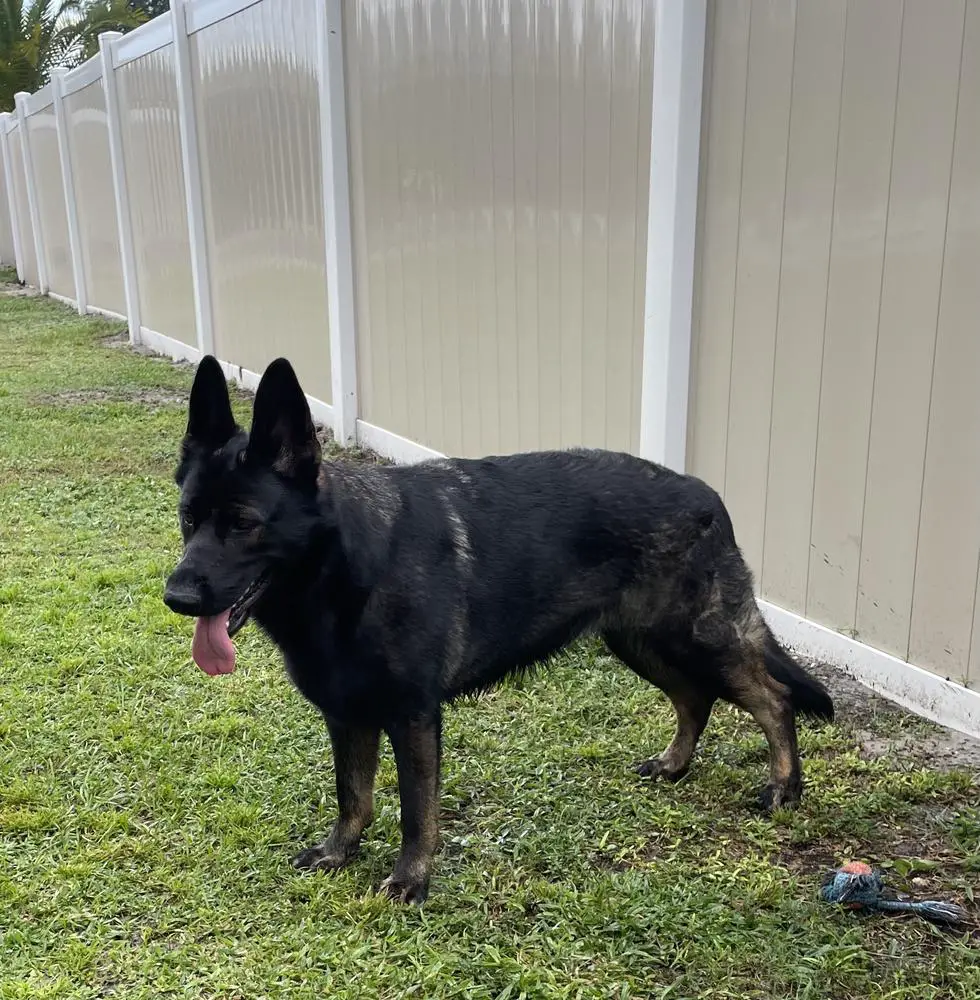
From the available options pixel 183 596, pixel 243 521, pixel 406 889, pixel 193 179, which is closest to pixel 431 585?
pixel 243 521

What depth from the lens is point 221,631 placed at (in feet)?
8.39

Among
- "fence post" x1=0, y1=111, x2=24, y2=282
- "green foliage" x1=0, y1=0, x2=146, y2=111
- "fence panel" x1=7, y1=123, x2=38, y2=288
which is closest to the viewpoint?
"fence panel" x1=7, y1=123, x2=38, y2=288

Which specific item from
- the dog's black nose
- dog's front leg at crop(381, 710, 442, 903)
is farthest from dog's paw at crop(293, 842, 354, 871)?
the dog's black nose

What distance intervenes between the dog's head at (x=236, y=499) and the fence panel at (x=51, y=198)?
18.4 metres

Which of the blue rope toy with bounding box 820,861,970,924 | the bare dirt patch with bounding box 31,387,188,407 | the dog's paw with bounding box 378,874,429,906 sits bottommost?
the bare dirt patch with bounding box 31,387,188,407

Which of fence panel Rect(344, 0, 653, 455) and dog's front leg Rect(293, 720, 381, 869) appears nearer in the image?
dog's front leg Rect(293, 720, 381, 869)

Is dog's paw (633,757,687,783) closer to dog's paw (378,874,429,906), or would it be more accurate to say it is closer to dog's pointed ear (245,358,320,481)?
dog's paw (378,874,429,906)

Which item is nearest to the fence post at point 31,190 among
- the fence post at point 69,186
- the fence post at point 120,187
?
the fence post at point 69,186

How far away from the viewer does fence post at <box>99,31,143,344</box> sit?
14.0 meters

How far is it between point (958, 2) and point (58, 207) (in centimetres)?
1992

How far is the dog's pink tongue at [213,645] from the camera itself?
8.39 ft

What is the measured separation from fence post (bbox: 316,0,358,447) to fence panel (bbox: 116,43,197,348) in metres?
4.82

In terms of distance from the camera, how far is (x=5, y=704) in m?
3.99

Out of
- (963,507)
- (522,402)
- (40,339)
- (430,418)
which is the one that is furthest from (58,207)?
(963,507)
